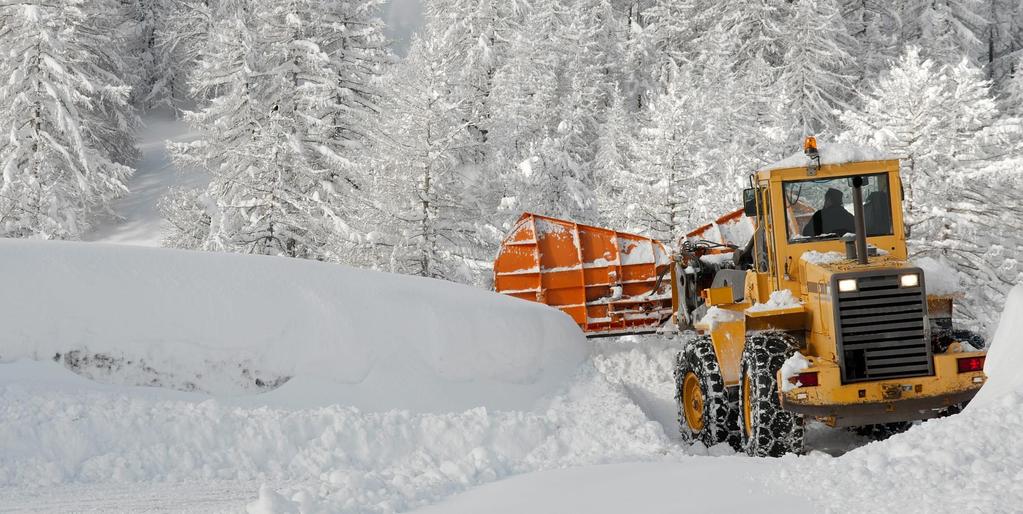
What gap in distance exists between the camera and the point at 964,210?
20109 mm

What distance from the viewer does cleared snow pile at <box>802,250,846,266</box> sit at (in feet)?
26.6

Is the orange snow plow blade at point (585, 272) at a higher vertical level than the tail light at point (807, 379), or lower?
higher

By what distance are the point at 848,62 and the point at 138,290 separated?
3515cm

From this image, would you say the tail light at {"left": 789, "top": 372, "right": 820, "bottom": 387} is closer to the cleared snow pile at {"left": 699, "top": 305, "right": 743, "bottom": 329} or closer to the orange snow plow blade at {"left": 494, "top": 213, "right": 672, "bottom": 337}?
the cleared snow pile at {"left": 699, "top": 305, "right": 743, "bottom": 329}

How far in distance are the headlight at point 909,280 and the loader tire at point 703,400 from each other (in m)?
2.39

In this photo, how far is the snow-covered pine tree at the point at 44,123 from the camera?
23.1 m

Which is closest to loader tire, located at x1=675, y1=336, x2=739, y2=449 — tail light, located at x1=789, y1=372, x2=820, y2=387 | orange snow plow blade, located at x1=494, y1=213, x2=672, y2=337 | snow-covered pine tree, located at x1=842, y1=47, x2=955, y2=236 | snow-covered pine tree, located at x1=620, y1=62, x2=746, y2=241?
tail light, located at x1=789, y1=372, x2=820, y2=387

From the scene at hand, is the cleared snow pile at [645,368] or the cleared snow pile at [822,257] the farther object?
the cleared snow pile at [645,368]

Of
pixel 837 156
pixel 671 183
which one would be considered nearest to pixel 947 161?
pixel 671 183

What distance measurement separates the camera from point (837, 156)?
8.77 metres

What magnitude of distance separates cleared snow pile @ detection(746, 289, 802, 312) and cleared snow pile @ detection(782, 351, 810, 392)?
0.89 meters

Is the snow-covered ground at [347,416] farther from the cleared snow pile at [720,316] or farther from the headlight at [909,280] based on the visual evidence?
the cleared snow pile at [720,316]

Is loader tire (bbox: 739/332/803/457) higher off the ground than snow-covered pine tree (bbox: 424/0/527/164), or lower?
lower

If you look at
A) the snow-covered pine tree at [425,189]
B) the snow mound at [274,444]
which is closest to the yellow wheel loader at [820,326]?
the snow mound at [274,444]
